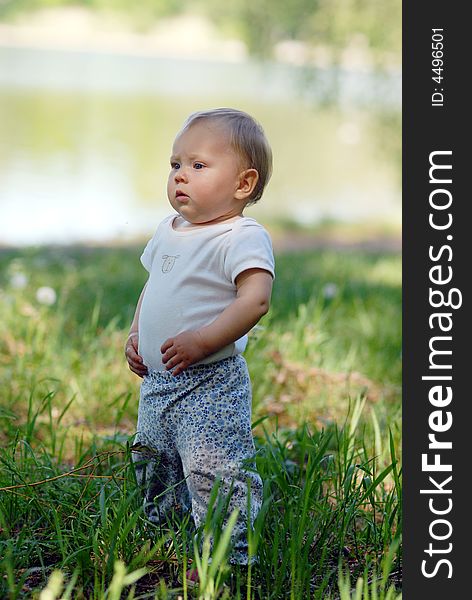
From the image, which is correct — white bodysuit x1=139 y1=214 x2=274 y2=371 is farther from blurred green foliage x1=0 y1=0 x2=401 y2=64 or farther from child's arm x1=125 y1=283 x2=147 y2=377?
blurred green foliage x1=0 y1=0 x2=401 y2=64

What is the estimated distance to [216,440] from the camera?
2426 millimetres

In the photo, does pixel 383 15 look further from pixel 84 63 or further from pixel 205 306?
pixel 84 63

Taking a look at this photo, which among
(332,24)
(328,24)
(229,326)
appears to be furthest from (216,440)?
(328,24)

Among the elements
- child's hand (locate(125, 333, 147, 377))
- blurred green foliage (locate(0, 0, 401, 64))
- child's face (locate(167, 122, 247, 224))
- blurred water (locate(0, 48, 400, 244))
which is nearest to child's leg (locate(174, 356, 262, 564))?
child's hand (locate(125, 333, 147, 377))

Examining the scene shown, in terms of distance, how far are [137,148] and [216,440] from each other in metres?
15.2

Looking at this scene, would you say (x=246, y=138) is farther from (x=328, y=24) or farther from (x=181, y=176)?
(x=328, y=24)

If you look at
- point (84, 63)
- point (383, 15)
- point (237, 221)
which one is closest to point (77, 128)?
point (383, 15)

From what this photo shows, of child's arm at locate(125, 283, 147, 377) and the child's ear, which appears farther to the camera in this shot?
child's arm at locate(125, 283, 147, 377)

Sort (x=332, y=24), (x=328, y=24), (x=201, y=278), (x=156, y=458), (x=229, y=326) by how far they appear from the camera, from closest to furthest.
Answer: (x=229, y=326) < (x=201, y=278) < (x=156, y=458) < (x=332, y=24) < (x=328, y=24)

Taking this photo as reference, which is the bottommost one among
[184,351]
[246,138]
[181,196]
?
[184,351]

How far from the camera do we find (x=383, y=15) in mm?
12195

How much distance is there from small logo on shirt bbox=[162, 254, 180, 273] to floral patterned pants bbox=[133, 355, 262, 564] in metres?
0.26

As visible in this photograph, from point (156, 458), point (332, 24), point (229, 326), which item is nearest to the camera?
point (229, 326)

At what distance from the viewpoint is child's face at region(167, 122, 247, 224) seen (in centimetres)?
246
